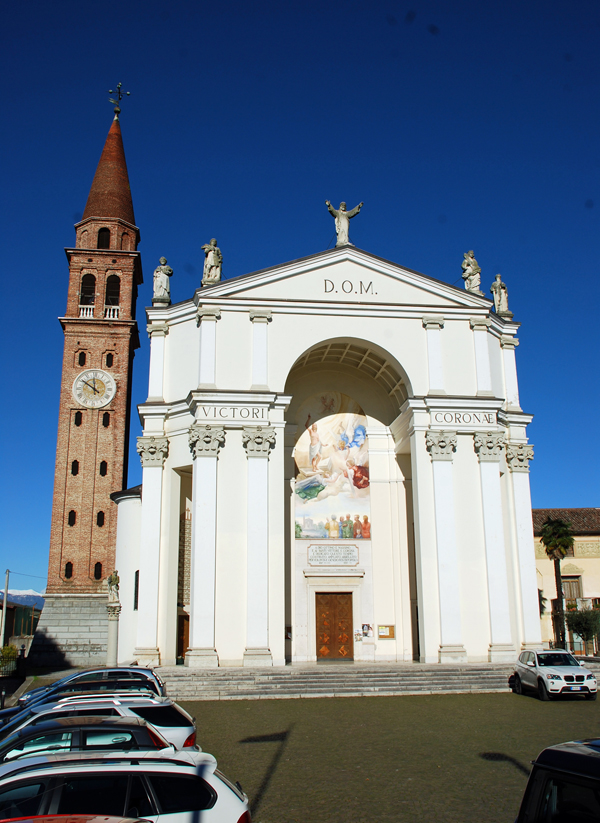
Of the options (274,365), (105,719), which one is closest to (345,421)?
(274,365)

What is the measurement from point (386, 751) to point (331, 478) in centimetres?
1690

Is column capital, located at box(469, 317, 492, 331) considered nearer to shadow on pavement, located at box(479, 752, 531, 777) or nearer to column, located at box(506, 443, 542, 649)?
column, located at box(506, 443, 542, 649)

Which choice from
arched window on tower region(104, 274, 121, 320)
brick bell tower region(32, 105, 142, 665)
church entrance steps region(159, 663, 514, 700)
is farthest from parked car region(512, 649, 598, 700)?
arched window on tower region(104, 274, 121, 320)

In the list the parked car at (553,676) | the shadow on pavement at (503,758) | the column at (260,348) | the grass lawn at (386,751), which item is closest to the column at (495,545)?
the parked car at (553,676)

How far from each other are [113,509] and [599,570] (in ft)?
95.5

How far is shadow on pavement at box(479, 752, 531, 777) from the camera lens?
9.88m

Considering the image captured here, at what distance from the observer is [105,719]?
721cm

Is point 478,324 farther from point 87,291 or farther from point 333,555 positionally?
point 87,291

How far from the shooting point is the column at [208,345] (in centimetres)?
2492

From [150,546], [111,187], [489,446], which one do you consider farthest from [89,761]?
[111,187]

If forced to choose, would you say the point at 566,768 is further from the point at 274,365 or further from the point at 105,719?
the point at 274,365

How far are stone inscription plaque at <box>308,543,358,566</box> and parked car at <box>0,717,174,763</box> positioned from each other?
67.9 feet

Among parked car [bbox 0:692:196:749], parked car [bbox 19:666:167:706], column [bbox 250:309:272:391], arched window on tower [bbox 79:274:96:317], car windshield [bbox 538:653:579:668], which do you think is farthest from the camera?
arched window on tower [bbox 79:274:96:317]

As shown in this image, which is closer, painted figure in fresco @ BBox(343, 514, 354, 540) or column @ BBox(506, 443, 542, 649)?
column @ BBox(506, 443, 542, 649)
